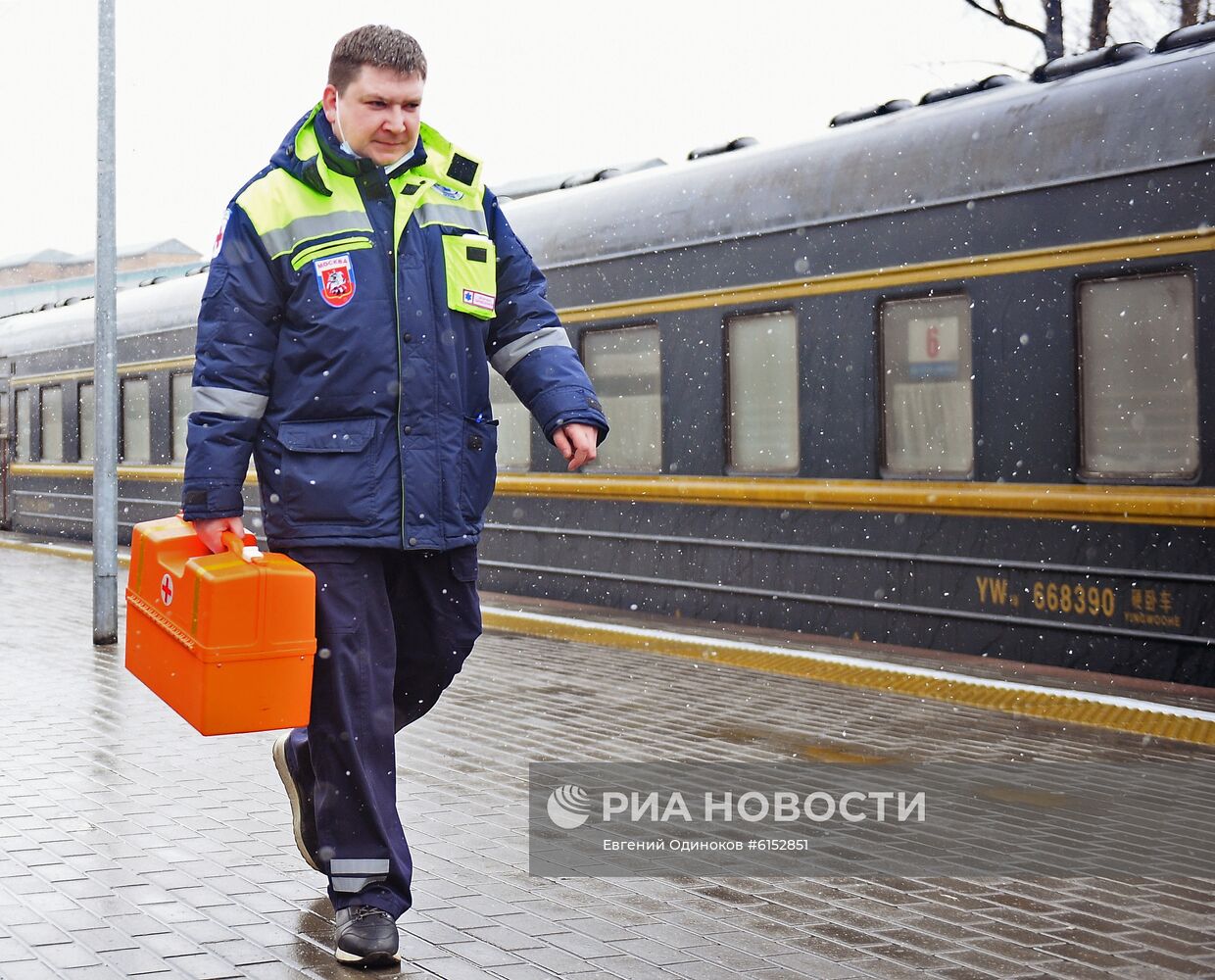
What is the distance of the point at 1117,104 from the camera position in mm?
8047

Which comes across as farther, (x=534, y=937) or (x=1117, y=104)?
(x=1117, y=104)

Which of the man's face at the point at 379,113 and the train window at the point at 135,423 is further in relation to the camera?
the train window at the point at 135,423

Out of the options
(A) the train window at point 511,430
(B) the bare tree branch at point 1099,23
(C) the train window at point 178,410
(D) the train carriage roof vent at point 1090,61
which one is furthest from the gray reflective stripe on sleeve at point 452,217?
(B) the bare tree branch at point 1099,23

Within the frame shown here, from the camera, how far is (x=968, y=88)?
9453mm

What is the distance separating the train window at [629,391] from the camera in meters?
11.2

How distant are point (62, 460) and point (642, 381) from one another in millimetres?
12381

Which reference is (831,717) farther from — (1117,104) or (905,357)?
(1117,104)

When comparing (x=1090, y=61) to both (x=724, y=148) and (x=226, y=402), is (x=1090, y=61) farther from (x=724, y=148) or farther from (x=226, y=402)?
(x=226, y=402)

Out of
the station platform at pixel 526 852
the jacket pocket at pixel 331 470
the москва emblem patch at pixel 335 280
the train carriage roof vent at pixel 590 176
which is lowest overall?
the station platform at pixel 526 852

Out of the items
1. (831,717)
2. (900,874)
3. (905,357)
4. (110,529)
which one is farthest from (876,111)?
(900,874)

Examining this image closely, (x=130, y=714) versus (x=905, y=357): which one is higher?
(x=905, y=357)

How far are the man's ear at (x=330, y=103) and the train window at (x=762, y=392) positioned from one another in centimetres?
608

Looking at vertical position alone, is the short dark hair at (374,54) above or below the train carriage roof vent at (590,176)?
below

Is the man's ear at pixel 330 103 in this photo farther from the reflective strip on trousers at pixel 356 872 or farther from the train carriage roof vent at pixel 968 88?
the train carriage roof vent at pixel 968 88
